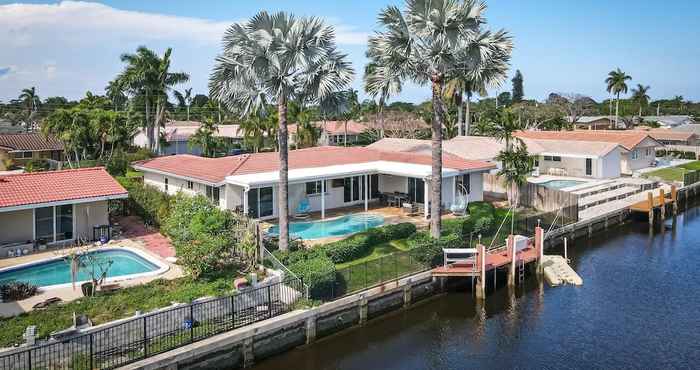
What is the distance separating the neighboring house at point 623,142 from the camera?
5147 centimetres

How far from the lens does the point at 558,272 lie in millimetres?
25922

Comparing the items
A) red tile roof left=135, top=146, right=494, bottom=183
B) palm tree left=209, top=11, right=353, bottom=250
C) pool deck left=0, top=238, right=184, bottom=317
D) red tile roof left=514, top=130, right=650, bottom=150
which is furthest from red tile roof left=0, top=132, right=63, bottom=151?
red tile roof left=514, top=130, right=650, bottom=150

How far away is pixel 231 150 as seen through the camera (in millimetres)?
62750

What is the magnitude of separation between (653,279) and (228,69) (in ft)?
67.2

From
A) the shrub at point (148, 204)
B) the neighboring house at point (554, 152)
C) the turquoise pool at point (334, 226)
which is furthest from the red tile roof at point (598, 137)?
the shrub at point (148, 204)

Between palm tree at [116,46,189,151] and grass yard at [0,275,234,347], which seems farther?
palm tree at [116,46,189,151]

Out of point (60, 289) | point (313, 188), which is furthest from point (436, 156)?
point (60, 289)

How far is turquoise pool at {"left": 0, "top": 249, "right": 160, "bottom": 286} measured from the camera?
2170cm

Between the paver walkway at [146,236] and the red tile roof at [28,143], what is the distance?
2797cm

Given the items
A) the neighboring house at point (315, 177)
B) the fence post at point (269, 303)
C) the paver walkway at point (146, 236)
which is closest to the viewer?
the fence post at point (269, 303)

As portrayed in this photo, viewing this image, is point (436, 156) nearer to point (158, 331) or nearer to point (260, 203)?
point (260, 203)

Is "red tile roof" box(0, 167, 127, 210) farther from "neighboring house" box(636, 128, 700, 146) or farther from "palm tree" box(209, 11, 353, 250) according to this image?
"neighboring house" box(636, 128, 700, 146)

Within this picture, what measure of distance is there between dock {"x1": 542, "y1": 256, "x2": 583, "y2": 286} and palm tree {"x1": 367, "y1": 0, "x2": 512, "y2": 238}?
17.7 feet

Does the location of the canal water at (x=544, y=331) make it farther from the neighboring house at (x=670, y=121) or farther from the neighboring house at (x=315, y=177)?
the neighboring house at (x=670, y=121)
